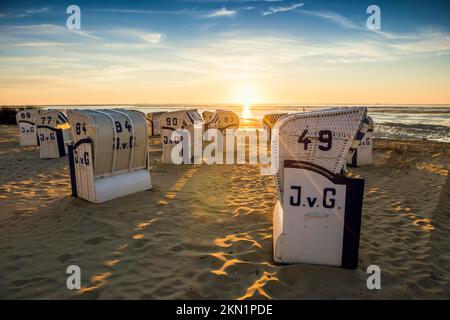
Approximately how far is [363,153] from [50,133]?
49.6 feet

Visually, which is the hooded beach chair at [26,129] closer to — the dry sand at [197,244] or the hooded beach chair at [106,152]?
the dry sand at [197,244]

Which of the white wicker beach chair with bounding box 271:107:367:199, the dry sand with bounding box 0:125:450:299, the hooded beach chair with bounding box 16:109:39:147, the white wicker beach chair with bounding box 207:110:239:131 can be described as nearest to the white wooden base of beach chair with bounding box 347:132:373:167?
the dry sand with bounding box 0:125:450:299

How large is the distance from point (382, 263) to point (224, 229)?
304 cm

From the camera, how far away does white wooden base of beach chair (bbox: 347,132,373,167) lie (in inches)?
490

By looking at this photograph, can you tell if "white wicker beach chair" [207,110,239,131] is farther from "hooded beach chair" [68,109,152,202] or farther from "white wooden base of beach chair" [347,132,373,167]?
"hooded beach chair" [68,109,152,202]

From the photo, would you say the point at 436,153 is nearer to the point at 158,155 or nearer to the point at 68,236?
the point at 158,155

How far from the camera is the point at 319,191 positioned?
4379 millimetres

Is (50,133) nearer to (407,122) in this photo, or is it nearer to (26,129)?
(26,129)

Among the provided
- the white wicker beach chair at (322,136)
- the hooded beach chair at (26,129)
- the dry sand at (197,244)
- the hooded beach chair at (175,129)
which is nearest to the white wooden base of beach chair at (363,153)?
the dry sand at (197,244)

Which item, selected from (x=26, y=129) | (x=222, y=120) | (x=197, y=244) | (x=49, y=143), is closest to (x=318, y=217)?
(x=197, y=244)

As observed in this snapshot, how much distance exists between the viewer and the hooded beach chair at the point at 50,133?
14234 millimetres

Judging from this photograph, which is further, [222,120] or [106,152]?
[222,120]
